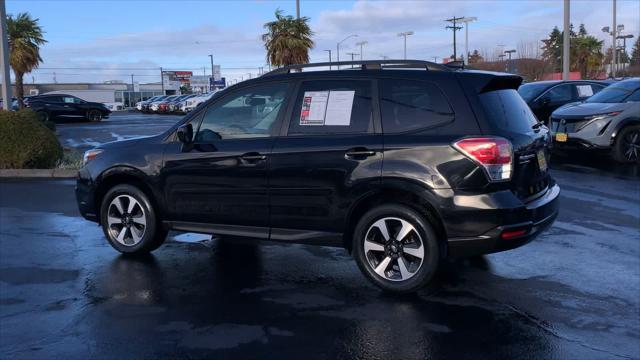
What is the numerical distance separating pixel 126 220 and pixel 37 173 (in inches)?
272

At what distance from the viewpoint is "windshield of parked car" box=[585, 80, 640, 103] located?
41.3ft

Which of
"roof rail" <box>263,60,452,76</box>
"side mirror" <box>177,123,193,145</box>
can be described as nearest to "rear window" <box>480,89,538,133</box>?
"roof rail" <box>263,60,452,76</box>

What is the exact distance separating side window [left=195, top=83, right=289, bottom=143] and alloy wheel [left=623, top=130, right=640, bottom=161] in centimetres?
923

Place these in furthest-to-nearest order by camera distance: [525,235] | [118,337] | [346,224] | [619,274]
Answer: [619,274]
[346,224]
[525,235]
[118,337]

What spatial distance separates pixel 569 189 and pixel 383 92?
608cm

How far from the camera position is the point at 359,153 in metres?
4.96

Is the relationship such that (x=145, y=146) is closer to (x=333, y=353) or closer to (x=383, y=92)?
(x=383, y=92)

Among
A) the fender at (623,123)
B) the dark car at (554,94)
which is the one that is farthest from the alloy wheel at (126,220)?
the dark car at (554,94)

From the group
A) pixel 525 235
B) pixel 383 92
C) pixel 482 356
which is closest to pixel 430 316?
pixel 482 356

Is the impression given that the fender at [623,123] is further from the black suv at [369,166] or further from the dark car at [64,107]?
the dark car at [64,107]

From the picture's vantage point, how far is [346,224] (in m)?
5.11

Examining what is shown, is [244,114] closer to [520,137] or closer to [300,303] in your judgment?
[300,303]

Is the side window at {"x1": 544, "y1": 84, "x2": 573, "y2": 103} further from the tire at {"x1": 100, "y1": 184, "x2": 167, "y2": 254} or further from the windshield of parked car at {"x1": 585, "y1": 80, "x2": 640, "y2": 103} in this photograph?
the tire at {"x1": 100, "y1": 184, "x2": 167, "y2": 254}

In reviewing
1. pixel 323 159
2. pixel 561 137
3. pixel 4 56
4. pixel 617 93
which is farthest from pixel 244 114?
pixel 4 56
